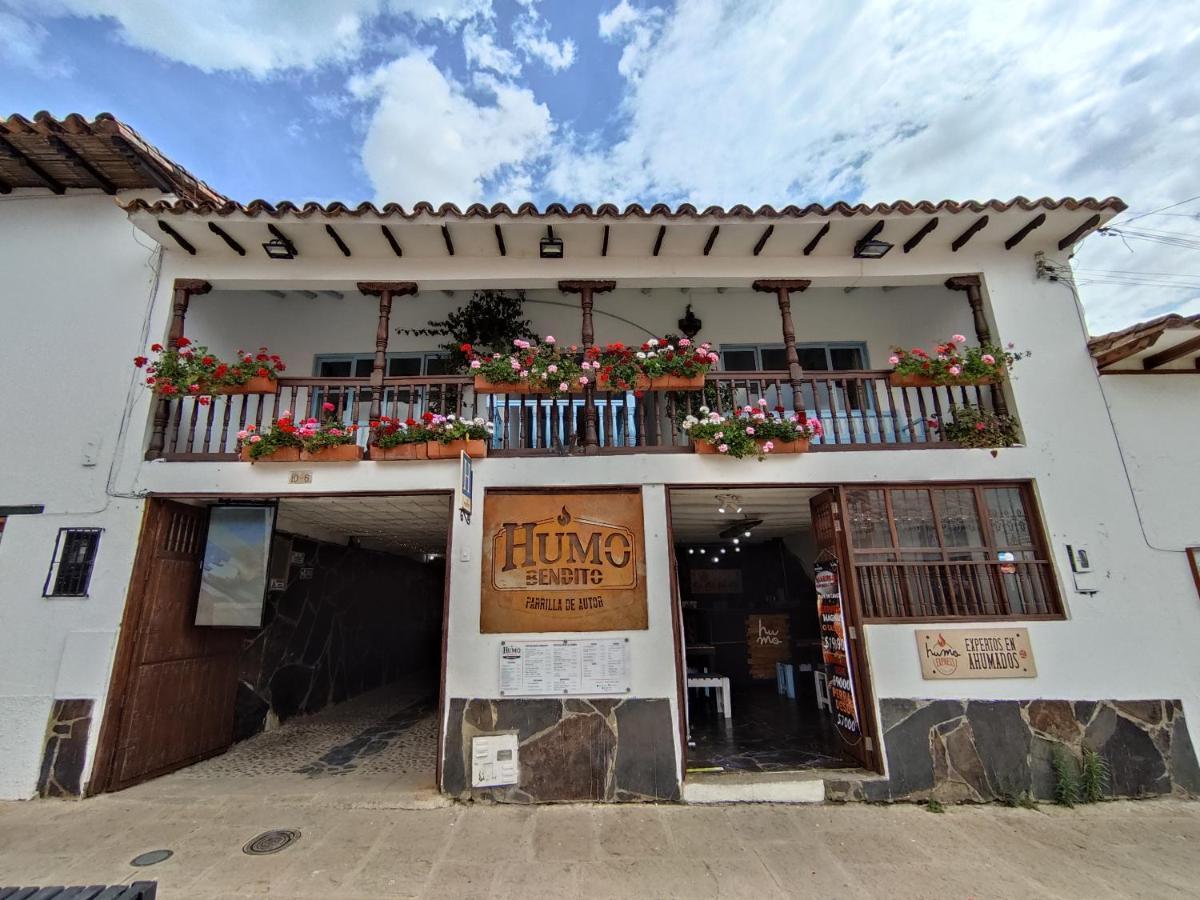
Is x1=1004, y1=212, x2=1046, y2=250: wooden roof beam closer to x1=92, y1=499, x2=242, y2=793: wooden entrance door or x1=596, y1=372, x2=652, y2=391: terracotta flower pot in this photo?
x1=596, y1=372, x2=652, y2=391: terracotta flower pot

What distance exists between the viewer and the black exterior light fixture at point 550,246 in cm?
614

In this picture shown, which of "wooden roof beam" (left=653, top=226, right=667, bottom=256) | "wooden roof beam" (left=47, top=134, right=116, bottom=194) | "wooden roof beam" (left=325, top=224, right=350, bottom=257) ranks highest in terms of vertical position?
"wooden roof beam" (left=47, top=134, right=116, bottom=194)

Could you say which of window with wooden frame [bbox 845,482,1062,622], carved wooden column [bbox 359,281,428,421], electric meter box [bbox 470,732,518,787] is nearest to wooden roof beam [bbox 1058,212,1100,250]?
window with wooden frame [bbox 845,482,1062,622]

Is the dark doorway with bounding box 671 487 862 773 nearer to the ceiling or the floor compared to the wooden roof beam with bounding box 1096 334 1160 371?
nearer to the floor

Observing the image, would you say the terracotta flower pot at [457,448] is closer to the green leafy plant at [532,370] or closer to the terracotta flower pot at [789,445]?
the green leafy plant at [532,370]

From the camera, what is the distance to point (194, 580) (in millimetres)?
6188

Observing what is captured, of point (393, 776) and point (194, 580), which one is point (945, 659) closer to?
point (393, 776)

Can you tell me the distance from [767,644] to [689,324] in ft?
20.7

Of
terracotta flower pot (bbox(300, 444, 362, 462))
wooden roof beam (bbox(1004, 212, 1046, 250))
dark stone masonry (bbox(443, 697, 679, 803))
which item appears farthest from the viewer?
wooden roof beam (bbox(1004, 212, 1046, 250))

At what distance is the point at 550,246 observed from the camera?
619 cm

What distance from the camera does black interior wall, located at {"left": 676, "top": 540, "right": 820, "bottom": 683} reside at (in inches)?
406

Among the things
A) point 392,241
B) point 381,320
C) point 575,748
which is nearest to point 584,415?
point 381,320

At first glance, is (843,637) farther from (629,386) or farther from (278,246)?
(278,246)

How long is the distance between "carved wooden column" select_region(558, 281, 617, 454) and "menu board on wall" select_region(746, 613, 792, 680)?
20.8ft
